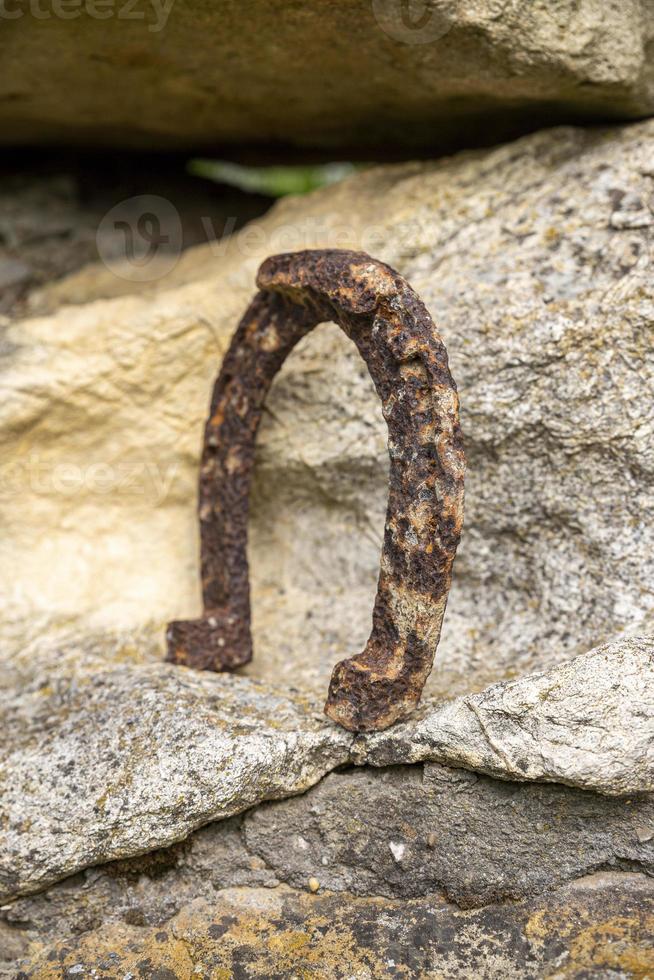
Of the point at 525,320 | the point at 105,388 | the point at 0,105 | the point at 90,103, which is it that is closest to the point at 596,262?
the point at 525,320

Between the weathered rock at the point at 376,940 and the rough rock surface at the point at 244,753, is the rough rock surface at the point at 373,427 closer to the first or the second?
the rough rock surface at the point at 244,753

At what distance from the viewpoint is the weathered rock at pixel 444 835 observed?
61.4 inches

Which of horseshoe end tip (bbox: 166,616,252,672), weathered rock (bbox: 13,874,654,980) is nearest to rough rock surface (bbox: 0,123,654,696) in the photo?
horseshoe end tip (bbox: 166,616,252,672)

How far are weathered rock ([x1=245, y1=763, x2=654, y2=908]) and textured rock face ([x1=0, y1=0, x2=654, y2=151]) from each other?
1.41 metres

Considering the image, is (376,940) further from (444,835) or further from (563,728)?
(563,728)

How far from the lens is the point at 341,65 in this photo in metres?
1.96

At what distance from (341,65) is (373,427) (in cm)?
80

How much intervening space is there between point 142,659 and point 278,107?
142 cm

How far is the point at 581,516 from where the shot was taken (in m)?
1.80

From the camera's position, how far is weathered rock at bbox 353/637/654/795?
4.79ft

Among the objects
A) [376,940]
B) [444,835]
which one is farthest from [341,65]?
[376,940]

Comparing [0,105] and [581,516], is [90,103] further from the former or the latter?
[581,516]

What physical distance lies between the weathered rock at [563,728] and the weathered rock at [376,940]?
23 centimetres

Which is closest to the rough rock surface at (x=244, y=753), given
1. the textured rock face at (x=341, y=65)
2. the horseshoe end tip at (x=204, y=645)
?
the horseshoe end tip at (x=204, y=645)
